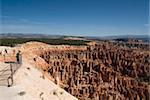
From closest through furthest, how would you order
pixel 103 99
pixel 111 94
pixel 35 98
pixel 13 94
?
pixel 13 94, pixel 35 98, pixel 103 99, pixel 111 94

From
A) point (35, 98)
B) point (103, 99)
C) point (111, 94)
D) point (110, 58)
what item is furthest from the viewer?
point (110, 58)

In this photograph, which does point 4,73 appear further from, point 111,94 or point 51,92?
point 111,94

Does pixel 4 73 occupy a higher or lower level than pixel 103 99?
higher

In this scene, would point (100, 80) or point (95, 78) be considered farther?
point (95, 78)

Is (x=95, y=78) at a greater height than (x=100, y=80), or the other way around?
(x=95, y=78)

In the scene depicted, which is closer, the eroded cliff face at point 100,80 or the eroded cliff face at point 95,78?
the eroded cliff face at point 95,78

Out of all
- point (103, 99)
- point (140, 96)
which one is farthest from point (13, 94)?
point (140, 96)

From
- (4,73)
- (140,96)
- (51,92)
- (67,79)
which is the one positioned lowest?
(140,96)

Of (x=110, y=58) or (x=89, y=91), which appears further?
(x=110, y=58)

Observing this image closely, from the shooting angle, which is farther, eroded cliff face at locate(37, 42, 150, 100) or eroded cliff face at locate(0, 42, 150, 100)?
eroded cliff face at locate(37, 42, 150, 100)

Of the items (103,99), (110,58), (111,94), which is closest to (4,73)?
(103,99)
